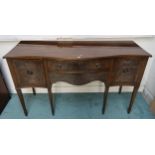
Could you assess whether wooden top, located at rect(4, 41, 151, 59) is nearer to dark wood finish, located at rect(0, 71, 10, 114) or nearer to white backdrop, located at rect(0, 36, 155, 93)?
white backdrop, located at rect(0, 36, 155, 93)

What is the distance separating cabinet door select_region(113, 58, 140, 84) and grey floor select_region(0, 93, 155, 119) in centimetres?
45

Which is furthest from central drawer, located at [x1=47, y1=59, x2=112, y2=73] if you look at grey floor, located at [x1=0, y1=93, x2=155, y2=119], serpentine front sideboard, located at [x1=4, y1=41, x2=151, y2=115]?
grey floor, located at [x1=0, y1=93, x2=155, y2=119]

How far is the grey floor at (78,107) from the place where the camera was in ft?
4.58

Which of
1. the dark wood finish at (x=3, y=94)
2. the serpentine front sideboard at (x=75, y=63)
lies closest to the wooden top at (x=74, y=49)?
the serpentine front sideboard at (x=75, y=63)

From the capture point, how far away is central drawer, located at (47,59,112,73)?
1011mm

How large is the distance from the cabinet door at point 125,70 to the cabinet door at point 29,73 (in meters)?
0.62
